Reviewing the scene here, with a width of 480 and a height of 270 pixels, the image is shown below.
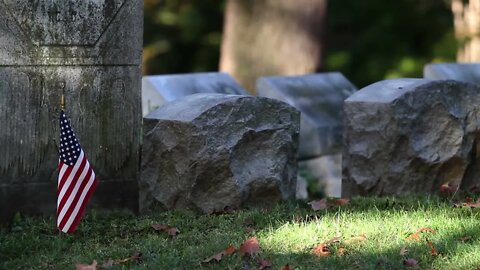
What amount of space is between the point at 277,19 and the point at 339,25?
7.79m

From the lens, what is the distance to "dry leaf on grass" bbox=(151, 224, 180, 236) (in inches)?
260

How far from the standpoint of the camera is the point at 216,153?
7.21 metres

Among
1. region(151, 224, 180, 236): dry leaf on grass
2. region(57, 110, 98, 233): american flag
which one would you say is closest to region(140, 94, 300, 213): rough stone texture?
region(151, 224, 180, 236): dry leaf on grass

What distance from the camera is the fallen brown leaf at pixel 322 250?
5867 millimetres

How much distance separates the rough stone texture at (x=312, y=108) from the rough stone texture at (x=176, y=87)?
1.32ft

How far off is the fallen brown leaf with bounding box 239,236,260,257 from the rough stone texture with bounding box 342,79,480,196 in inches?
88.0

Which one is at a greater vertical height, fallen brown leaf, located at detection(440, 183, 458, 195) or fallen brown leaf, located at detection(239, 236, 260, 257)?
fallen brown leaf, located at detection(440, 183, 458, 195)

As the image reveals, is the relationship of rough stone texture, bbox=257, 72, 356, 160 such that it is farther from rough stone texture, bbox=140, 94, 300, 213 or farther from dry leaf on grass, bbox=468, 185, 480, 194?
rough stone texture, bbox=140, 94, 300, 213

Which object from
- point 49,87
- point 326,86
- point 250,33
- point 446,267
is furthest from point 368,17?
point 446,267

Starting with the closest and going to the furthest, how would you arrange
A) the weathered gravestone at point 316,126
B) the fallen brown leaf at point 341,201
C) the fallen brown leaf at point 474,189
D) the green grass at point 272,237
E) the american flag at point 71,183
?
the green grass at point 272,237 < the american flag at point 71,183 < the fallen brown leaf at point 341,201 < the fallen brown leaf at point 474,189 < the weathered gravestone at point 316,126

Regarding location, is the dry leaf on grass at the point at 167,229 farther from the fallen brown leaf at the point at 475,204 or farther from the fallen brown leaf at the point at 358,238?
the fallen brown leaf at the point at 475,204

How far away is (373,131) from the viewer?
26.0 feet

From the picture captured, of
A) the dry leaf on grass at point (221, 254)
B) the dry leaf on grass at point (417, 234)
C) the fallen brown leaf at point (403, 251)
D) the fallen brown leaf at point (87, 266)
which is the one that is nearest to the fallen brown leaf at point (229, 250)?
the dry leaf on grass at point (221, 254)

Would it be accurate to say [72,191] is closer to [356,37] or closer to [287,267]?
[287,267]
